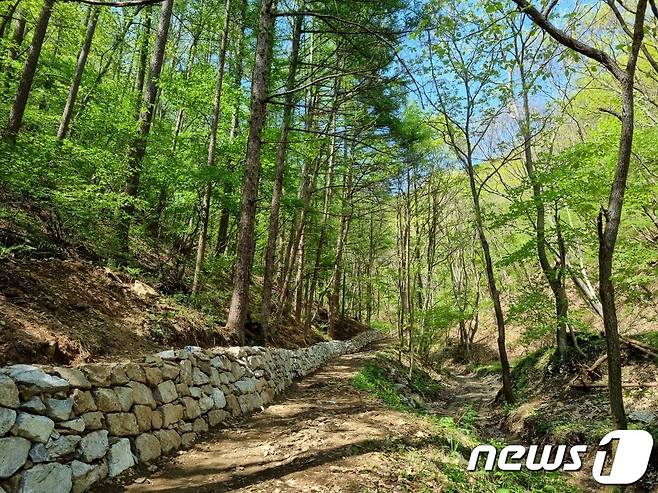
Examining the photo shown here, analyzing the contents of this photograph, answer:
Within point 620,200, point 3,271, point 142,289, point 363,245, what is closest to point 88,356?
point 3,271

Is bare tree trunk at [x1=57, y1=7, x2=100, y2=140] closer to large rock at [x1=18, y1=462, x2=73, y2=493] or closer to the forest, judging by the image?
the forest

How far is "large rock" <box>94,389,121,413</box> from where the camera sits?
3.75 metres

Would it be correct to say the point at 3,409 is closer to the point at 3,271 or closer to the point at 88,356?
the point at 88,356

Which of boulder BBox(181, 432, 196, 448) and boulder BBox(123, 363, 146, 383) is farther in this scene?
boulder BBox(181, 432, 196, 448)

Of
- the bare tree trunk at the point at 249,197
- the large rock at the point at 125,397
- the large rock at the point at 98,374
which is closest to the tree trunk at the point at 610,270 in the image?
the large rock at the point at 125,397

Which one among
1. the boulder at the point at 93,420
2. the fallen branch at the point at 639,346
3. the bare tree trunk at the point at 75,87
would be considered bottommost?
the boulder at the point at 93,420

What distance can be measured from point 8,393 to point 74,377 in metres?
0.60

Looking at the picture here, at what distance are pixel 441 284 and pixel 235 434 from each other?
25.2 metres

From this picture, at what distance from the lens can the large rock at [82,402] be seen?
11.5 feet

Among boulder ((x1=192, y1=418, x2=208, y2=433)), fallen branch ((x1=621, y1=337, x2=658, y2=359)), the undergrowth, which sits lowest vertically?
the undergrowth

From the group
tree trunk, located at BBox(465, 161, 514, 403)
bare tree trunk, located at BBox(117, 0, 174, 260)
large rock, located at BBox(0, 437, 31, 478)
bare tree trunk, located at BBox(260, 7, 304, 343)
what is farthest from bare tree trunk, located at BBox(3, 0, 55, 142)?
tree trunk, located at BBox(465, 161, 514, 403)

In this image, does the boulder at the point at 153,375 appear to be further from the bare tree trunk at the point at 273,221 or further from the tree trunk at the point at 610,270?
the bare tree trunk at the point at 273,221

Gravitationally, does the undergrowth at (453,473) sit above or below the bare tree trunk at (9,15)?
below

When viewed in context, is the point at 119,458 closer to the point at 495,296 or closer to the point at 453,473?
the point at 453,473
